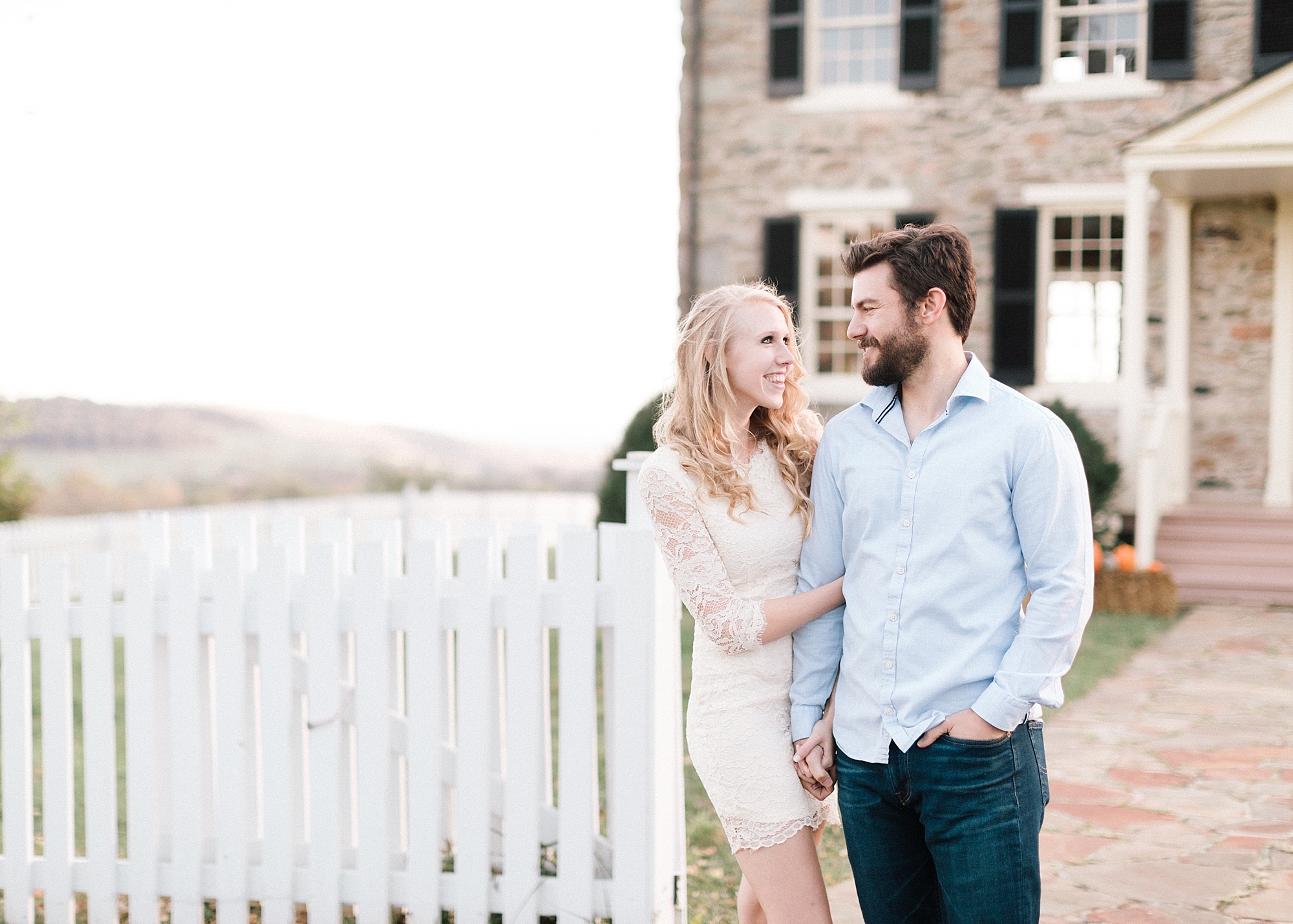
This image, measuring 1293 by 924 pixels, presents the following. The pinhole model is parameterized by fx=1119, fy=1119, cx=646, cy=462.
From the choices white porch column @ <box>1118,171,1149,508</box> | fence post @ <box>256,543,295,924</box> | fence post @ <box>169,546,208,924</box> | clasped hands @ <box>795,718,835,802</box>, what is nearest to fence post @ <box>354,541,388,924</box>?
fence post @ <box>256,543,295,924</box>

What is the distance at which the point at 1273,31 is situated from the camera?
10844 millimetres

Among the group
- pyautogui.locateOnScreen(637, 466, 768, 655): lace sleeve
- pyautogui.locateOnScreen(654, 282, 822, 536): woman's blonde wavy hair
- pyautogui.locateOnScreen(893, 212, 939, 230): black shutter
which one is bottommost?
pyautogui.locateOnScreen(637, 466, 768, 655): lace sleeve

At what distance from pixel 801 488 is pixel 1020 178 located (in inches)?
410

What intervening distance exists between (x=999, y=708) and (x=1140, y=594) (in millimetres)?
7886

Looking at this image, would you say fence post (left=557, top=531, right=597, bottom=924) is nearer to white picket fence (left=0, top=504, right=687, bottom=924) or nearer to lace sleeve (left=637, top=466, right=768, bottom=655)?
white picket fence (left=0, top=504, right=687, bottom=924)

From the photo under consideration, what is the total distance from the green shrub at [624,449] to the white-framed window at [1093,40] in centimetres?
553

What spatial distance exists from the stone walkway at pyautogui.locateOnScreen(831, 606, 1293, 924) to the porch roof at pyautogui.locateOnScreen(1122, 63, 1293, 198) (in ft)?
14.5

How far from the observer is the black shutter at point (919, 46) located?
11742 mm

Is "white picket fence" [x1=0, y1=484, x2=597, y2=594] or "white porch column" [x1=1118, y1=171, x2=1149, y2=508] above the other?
"white porch column" [x1=1118, y1=171, x2=1149, y2=508]

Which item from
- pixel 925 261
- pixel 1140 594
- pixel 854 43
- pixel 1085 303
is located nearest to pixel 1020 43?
pixel 854 43

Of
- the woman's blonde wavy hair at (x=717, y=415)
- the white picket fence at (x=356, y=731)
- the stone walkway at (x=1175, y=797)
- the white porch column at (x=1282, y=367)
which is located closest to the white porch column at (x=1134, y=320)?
the white porch column at (x=1282, y=367)

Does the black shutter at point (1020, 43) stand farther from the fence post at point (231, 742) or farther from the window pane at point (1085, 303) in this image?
the fence post at point (231, 742)

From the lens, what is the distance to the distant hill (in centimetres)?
2681

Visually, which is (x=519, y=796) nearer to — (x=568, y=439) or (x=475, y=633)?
(x=475, y=633)
